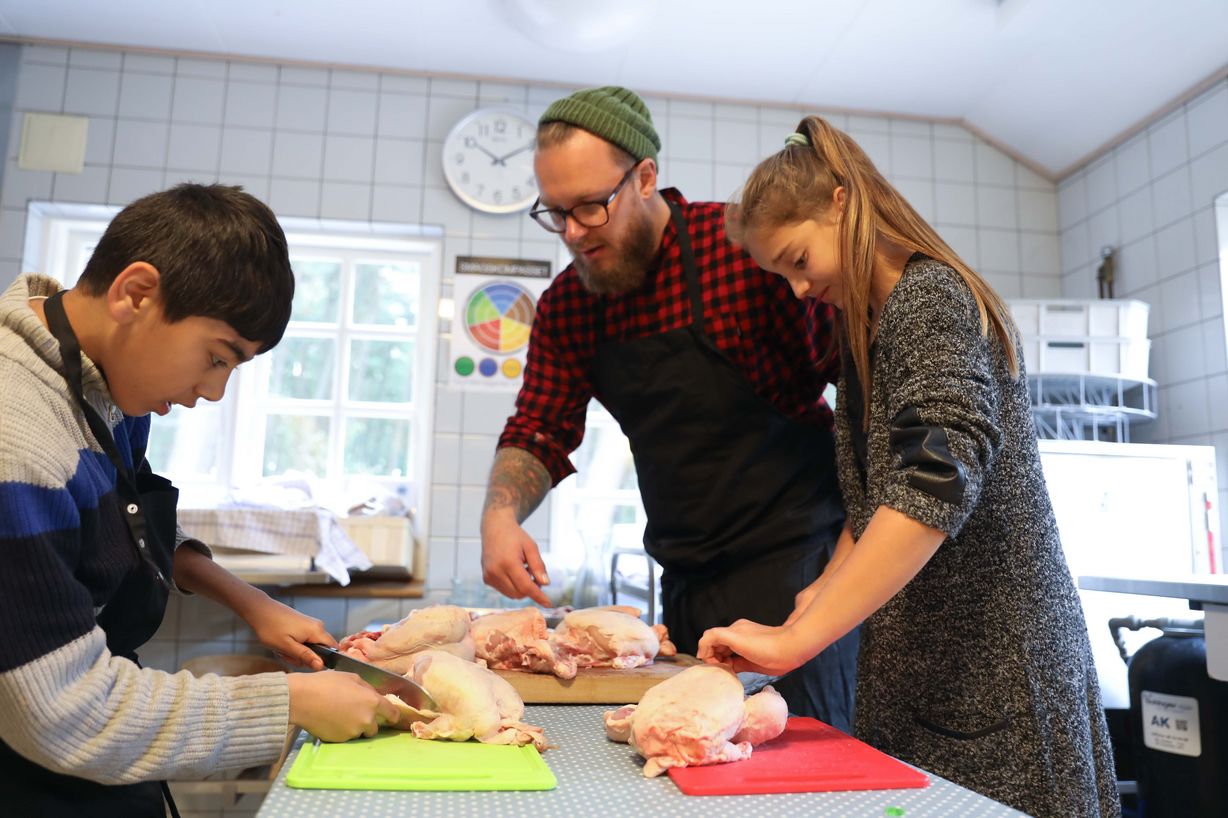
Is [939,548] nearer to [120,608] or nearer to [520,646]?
[520,646]

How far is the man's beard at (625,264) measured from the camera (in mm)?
1646

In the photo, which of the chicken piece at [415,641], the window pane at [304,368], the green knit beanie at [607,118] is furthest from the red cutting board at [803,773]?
the window pane at [304,368]

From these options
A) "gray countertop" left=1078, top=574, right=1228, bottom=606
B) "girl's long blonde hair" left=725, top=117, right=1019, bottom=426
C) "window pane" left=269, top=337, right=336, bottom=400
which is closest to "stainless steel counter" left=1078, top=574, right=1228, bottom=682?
"gray countertop" left=1078, top=574, right=1228, bottom=606

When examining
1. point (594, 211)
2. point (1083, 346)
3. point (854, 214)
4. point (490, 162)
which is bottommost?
point (854, 214)

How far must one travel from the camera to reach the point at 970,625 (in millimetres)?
1045

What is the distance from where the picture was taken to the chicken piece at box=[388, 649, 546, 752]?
0.96m

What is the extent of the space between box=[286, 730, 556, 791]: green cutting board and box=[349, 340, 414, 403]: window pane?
2.85 meters

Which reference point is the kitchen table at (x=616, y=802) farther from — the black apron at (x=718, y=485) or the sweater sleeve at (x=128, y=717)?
the black apron at (x=718, y=485)

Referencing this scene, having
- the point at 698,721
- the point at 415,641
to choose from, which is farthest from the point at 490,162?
the point at 698,721

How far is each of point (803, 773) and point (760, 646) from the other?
0.44 feet

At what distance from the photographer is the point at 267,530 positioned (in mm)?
2900

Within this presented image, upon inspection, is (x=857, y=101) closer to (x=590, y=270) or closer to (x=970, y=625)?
(x=590, y=270)

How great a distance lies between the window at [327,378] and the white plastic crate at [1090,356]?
2.10 metres

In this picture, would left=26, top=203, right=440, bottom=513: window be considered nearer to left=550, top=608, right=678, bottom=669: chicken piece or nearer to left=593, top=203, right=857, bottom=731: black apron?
left=593, top=203, right=857, bottom=731: black apron
